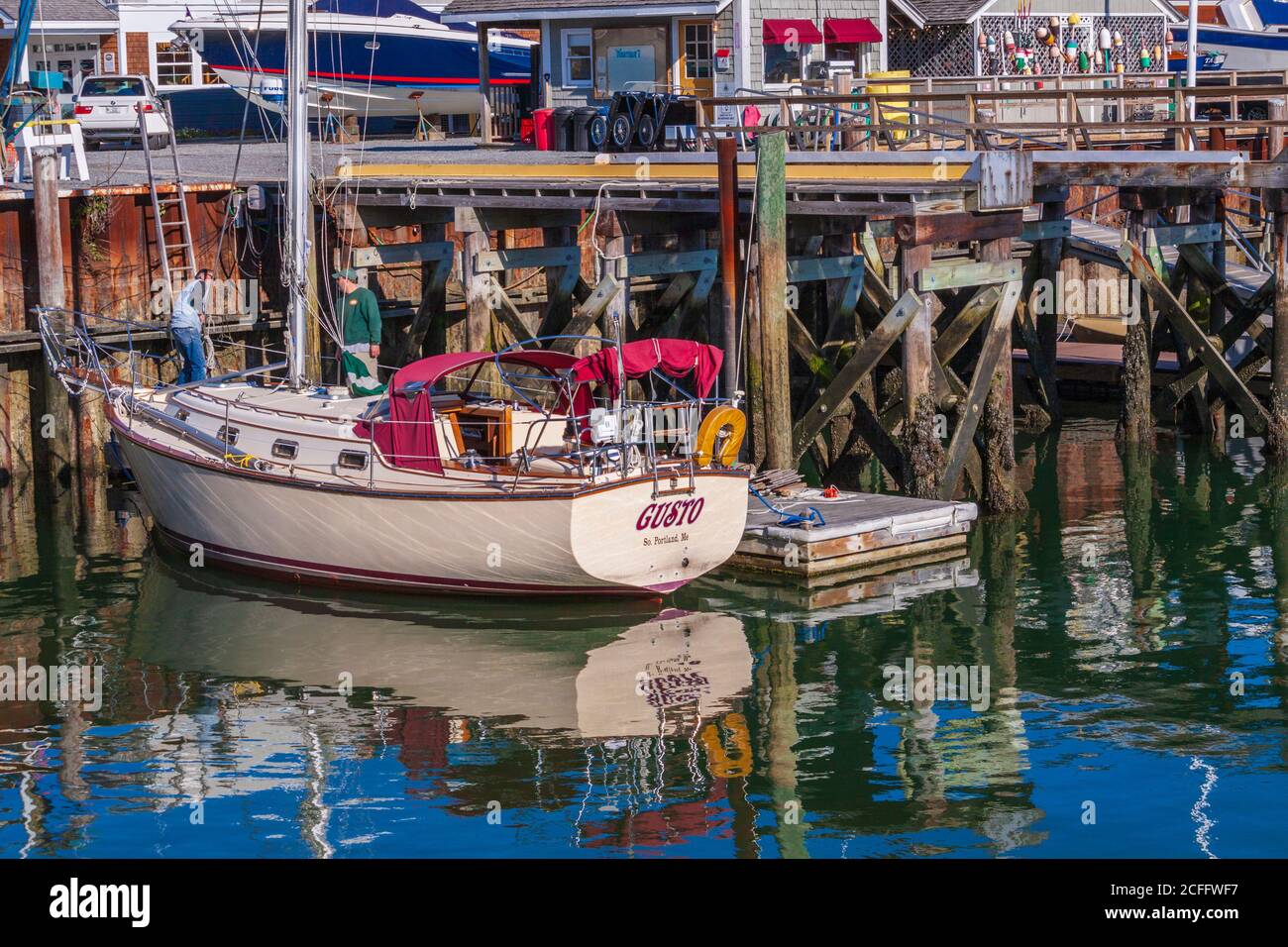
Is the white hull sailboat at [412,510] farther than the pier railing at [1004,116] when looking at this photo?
No

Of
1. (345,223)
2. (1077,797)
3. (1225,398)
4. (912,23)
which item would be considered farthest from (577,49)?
(1077,797)

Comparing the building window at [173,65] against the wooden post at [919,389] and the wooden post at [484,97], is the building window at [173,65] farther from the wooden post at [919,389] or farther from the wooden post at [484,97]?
the wooden post at [919,389]

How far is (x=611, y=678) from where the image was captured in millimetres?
15453

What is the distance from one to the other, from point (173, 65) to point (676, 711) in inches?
1536

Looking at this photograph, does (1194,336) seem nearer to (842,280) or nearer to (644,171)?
(842,280)

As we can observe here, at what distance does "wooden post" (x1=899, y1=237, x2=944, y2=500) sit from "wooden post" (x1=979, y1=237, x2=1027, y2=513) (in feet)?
3.08

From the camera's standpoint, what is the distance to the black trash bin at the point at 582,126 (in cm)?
3269

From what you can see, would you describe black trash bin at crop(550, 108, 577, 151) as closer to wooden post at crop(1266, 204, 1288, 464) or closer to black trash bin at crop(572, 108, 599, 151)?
black trash bin at crop(572, 108, 599, 151)

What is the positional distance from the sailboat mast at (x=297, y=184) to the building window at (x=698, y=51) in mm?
18308

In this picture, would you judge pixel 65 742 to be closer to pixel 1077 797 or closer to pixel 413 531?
pixel 413 531

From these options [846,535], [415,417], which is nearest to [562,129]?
[415,417]

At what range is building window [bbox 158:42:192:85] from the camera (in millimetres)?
48625

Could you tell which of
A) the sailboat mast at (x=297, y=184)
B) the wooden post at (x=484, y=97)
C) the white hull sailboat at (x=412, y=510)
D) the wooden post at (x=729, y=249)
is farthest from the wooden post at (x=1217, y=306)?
the wooden post at (x=484, y=97)
